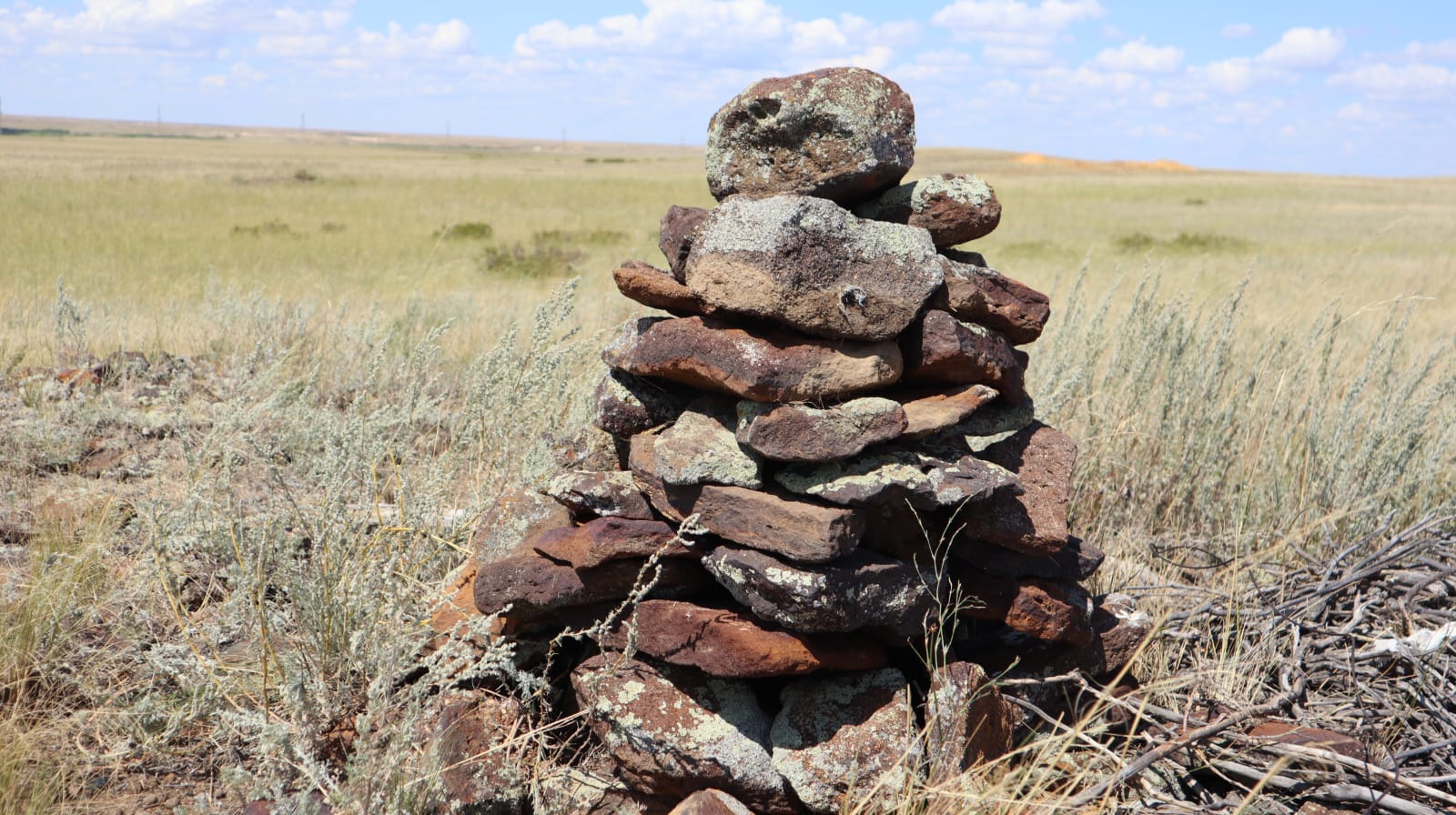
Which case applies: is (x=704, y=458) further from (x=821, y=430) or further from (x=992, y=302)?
(x=992, y=302)

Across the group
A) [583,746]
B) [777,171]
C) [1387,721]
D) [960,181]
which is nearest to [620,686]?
[583,746]

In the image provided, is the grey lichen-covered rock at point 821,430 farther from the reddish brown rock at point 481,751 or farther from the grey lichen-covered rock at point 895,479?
the reddish brown rock at point 481,751

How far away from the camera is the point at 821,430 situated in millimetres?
2521

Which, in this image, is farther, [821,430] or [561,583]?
[561,583]

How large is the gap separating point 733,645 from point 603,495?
0.63 m

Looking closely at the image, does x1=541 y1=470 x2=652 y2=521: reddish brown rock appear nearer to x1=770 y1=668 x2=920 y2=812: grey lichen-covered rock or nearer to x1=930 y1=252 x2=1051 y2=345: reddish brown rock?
x1=770 y1=668 x2=920 y2=812: grey lichen-covered rock

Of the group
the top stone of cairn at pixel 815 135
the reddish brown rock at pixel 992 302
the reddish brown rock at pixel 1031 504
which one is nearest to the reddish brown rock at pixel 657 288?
the top stone of cairn at pixel 815 135

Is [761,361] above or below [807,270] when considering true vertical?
below

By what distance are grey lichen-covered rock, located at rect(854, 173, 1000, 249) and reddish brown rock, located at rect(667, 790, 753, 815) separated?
1825mm

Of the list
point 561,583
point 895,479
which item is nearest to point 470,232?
point 561,583

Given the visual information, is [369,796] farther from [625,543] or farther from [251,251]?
[251,251]

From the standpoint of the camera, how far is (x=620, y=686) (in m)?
2.71

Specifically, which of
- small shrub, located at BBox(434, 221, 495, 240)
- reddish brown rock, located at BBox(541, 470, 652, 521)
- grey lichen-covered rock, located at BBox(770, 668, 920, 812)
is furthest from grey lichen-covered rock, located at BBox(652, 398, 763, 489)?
small shrub, located at BBox(434, 221, 495, 240)

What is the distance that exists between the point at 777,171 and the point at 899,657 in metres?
1.55
